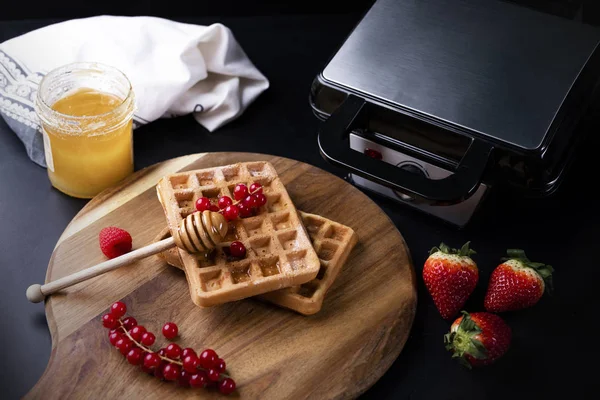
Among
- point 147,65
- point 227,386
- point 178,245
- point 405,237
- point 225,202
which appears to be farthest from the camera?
point 147,65

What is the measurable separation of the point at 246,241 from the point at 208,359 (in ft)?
0.77

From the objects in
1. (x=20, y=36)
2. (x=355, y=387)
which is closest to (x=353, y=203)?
(x=355, y=387)

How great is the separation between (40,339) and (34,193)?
39 centimetres

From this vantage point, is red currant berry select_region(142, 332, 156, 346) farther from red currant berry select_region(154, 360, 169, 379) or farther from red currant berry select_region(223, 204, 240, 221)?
red currant berry select_region(223, 204, 240, 221)

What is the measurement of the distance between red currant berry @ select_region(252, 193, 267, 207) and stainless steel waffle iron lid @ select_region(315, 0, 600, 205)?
0.16 meters

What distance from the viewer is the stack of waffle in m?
1.32

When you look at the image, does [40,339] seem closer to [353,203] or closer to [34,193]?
[34,193]

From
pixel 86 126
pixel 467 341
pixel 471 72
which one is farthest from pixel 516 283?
pixel 86 126

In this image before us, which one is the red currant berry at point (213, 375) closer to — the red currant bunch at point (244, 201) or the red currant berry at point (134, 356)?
the red currant berry at point (134, 356)

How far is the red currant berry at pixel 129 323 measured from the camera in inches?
52.0

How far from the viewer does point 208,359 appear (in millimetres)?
A: 1254

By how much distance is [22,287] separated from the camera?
1451 millimetres

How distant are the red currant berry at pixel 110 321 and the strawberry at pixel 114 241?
0.50 feet

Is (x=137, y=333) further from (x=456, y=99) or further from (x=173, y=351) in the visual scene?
(x=456, y=99)
